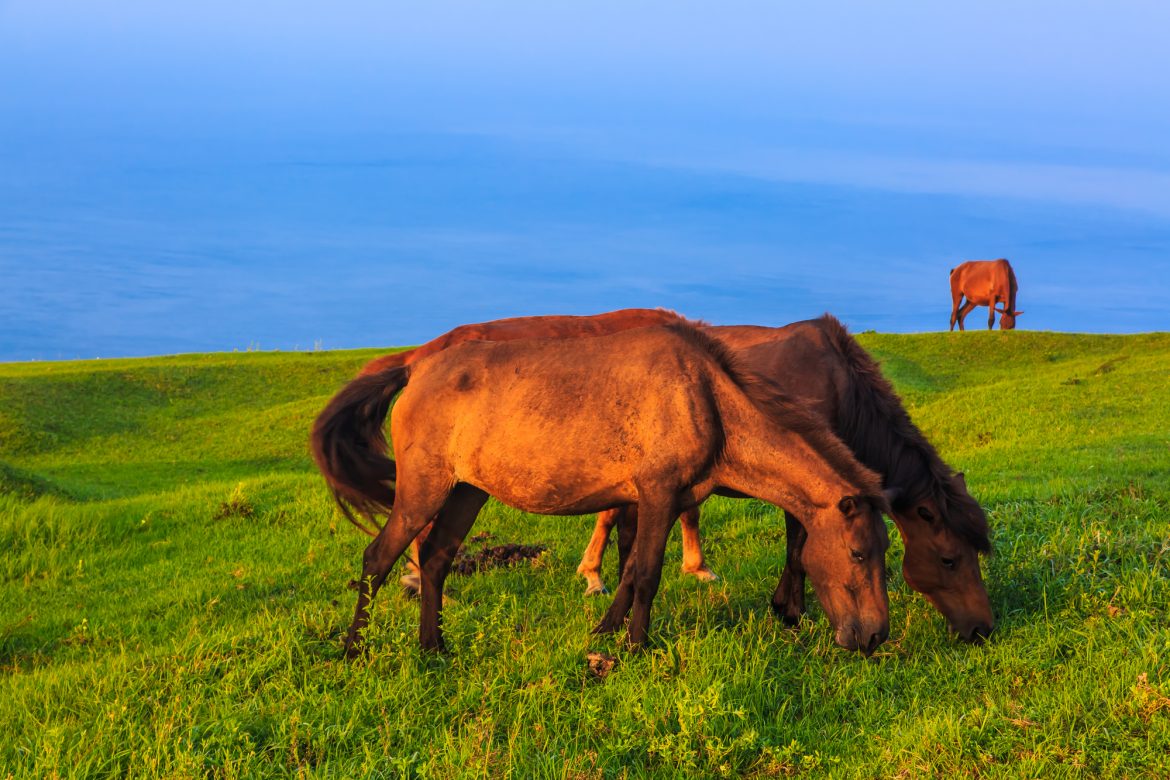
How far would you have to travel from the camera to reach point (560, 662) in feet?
21.0

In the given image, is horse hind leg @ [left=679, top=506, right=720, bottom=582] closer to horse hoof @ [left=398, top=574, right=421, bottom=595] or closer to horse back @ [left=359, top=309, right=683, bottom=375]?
horse back @ [left=359, top=309, right=683, bottom=375]

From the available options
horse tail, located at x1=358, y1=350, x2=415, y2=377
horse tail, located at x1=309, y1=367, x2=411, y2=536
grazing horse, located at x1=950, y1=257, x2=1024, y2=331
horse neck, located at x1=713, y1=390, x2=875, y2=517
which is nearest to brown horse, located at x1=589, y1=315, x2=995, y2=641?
horse neck, located at x1=713, y1=390, x2=875, y2=517

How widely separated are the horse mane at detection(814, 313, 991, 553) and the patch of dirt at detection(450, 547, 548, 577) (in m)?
3.52

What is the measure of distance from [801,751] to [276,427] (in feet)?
63.3

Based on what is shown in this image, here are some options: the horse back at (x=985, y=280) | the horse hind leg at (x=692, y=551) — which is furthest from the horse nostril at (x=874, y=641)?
the horse back at (x=985, y=280)

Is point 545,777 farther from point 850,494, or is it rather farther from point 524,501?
point 850,494

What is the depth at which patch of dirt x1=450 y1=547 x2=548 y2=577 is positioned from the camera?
9383 millimetres

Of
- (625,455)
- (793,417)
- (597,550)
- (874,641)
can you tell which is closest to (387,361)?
(597,550)

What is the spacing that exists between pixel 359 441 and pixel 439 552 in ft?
3.64

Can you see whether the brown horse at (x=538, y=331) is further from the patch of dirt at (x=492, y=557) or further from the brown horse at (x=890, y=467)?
the brown horse at (x=890, y=467)

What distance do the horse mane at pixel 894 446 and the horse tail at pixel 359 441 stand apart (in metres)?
3.30

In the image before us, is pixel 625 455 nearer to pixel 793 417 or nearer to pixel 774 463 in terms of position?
pixel 774 463

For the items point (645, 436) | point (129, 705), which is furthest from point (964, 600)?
point (129, 705)

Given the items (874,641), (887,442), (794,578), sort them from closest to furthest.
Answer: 1. (874,641)
2. (887,442)
3. (794,578)
